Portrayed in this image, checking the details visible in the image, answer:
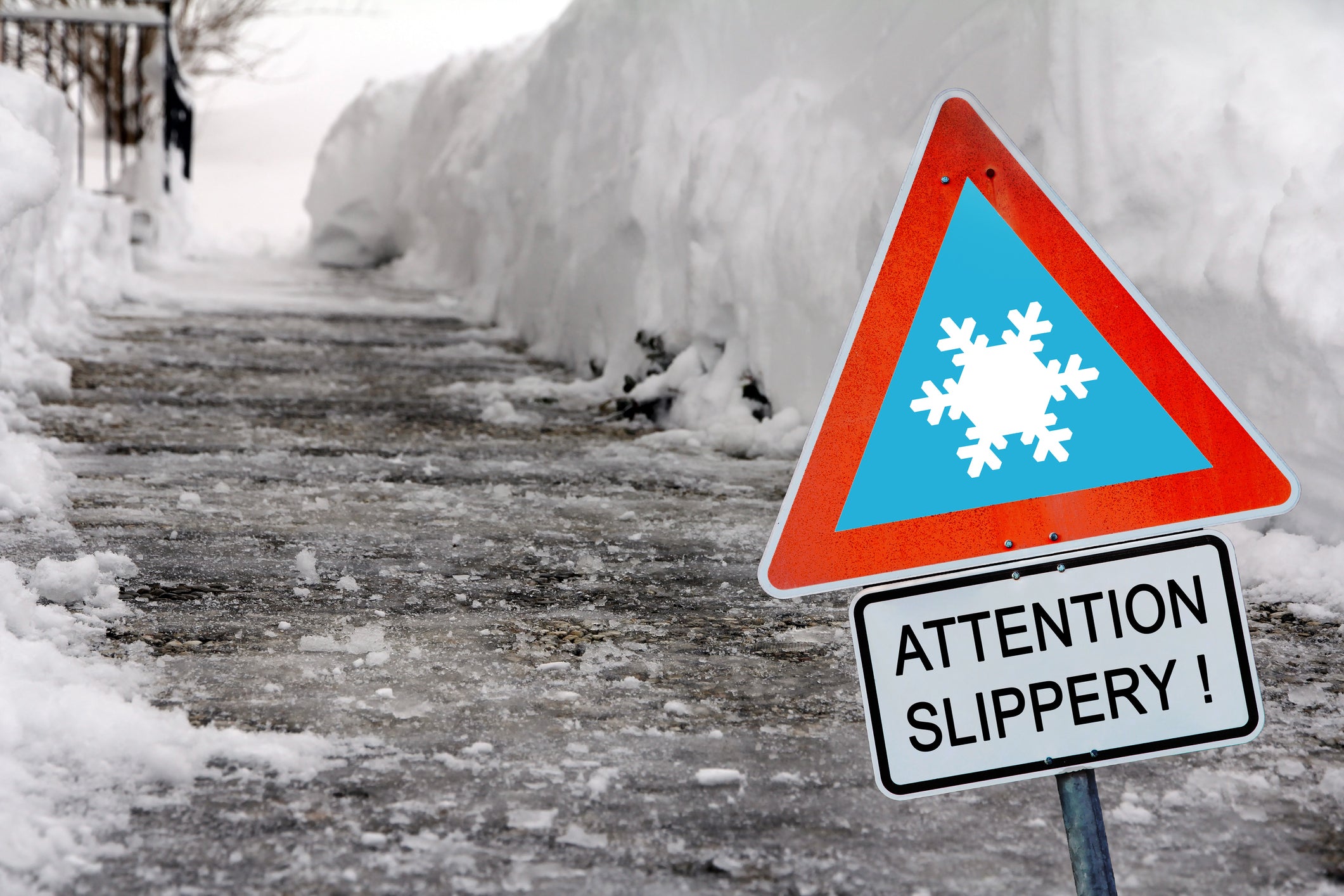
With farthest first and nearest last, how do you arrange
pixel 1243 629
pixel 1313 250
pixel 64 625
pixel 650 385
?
pixel 650 385 < pixel 1313 250 < pixel 64 625 < pixel 1243 629

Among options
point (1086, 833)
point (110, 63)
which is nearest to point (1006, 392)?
point (1086, 833)

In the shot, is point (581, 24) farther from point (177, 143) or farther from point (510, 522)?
point (177, 143)

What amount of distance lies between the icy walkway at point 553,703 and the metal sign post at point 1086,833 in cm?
31

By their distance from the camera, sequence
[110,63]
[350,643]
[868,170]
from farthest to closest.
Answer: [110,63] < [868,170] < [350,643]

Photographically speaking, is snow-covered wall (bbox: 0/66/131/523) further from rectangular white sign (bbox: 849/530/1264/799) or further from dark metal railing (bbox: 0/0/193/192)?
rectangular white sign (bbox: 849/530/1264/799)

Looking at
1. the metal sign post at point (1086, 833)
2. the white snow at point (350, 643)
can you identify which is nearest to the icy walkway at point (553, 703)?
the white snow at point (350, 643)

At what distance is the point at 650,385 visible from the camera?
532cm

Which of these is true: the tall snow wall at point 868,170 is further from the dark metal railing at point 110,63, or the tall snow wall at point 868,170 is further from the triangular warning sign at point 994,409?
the dark metal railing at point 110,63

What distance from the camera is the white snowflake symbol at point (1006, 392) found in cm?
133

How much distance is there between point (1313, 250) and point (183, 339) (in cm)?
573

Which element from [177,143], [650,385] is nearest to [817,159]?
[650,385]

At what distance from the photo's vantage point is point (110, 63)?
12.0 meters

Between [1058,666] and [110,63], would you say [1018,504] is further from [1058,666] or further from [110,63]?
[110,63]

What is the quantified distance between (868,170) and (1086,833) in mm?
3646
